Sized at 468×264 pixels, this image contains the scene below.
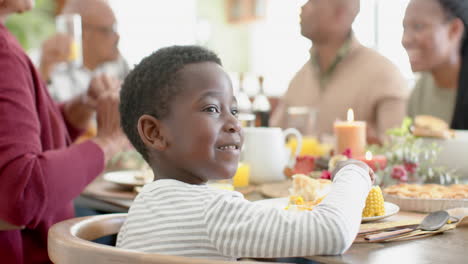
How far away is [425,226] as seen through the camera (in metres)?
0.85

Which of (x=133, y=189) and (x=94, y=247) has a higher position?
(x=94, y=247)

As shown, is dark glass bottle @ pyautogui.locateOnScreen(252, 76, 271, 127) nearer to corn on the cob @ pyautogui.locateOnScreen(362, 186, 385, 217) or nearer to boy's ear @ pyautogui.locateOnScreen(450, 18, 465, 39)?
boy's ear @ pyautogui.locateOnScreen(450, 18, 465, 39)

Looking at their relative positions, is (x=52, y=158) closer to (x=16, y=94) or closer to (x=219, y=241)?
(x=16, y=94)

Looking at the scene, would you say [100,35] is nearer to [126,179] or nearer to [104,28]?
[104,28]

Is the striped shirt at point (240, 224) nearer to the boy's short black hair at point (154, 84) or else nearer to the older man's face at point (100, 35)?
the boy's short black hair at point (154, 84)

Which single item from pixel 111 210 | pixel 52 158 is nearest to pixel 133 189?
pixel 111 210

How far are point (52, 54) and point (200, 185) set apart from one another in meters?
3.05

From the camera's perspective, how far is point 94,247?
0.67 m

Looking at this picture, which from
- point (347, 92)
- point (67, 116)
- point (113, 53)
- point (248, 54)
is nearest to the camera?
point (67, 116)

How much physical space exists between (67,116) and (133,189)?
1.44 feet

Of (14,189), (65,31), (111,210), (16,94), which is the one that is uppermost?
(65,31)

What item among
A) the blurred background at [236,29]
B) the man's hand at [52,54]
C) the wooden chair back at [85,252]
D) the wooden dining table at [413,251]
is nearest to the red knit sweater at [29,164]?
the wooden chair back at [85,252]

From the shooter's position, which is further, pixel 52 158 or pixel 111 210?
pixel 111 210

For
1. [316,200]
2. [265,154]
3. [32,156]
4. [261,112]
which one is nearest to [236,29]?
[261,112]
